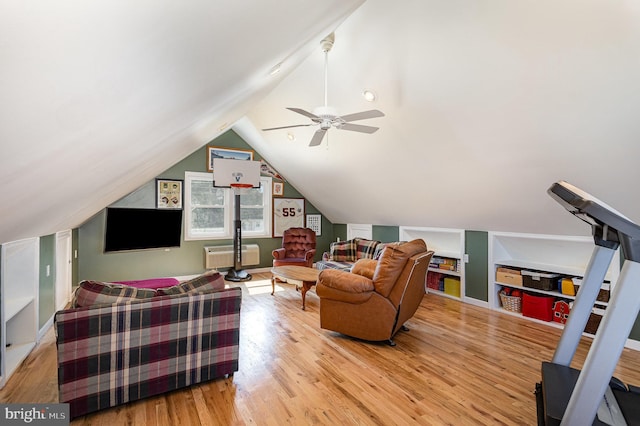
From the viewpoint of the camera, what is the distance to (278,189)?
7090 mm

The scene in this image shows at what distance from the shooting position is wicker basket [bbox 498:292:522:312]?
4160 mm

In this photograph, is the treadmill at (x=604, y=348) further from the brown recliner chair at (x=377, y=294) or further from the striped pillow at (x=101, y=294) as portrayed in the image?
the striped pillow at (x=101, y=294)

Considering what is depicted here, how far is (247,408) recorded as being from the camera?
2.13m

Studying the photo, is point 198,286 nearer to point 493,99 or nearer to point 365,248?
point 493,99

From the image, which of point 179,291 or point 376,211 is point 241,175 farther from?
point 179,291

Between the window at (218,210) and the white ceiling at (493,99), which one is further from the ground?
the white ceiling at (493,99)

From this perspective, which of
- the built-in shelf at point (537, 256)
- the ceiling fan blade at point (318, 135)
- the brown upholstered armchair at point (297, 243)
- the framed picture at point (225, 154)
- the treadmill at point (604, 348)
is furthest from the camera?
the brown upholstered armchair at point (297, 243)

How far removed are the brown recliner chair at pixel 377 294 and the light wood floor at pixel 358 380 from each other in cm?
18

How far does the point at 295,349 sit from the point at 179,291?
1.37 metres

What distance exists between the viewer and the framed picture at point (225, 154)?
246 inches

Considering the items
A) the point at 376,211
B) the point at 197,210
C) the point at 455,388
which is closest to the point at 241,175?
the point at 197,210

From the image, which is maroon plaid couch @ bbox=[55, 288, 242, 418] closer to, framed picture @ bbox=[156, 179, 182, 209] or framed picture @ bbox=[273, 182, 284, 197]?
framed picture @ bbox=[156, 179, 182, 209]

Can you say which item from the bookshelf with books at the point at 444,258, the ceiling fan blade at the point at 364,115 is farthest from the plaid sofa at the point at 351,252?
the ceiling fan blade at the point at 364,115

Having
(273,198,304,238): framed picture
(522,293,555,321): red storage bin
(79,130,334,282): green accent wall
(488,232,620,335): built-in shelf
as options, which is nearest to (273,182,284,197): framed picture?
(273,198,304,238): framed picture
